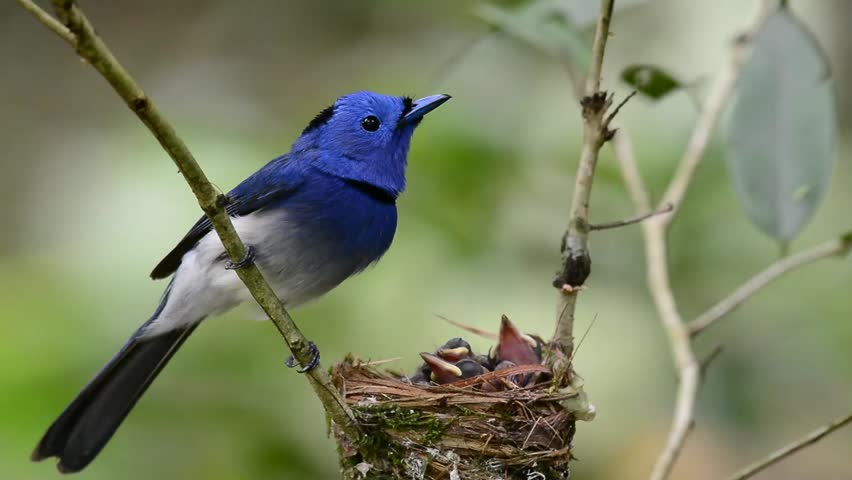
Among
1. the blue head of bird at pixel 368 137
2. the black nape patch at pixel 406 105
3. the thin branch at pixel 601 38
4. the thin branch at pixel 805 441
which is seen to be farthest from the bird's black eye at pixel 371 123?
the thin branch at pixel 805 441

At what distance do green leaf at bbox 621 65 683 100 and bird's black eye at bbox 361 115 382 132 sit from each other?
2.65ft

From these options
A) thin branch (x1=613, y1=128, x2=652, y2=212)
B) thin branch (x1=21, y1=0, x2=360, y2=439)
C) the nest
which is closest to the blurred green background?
thin branch (x1=613, y1=128, x2=652, y2=212)

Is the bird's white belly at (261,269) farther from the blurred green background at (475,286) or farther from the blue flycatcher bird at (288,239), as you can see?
the blurred green background at (475,286)

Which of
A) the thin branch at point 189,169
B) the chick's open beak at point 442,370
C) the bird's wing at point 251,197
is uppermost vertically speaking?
the bird's wing at point 251,197

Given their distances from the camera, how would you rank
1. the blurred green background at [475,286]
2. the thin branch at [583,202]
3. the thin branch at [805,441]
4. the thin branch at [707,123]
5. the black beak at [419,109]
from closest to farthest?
the thin branch at [805,441]
the thin branch at [583,202]
the thin branch at [707,123]
the black beak at [419,109]
the blurred green background at [475,286]

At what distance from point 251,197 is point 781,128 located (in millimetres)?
1615

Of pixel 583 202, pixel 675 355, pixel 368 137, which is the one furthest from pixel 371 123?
pixel 675 355

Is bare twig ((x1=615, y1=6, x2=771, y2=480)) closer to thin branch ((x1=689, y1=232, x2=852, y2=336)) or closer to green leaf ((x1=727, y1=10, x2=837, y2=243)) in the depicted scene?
thin branch ((x1=689, y1=232, x2=852, y2=336))

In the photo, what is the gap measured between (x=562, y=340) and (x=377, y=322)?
1.16 m

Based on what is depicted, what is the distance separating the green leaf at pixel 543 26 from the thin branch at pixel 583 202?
52 centimetres

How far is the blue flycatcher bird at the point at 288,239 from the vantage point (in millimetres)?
3133

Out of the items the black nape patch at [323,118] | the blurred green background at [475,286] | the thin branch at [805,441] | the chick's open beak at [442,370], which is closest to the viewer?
the thin branch at [805,441]

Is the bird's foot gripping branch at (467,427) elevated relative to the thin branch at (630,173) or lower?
lower

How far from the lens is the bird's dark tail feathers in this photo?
3.37 meters
